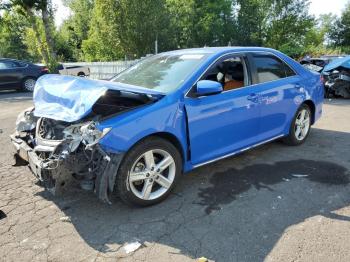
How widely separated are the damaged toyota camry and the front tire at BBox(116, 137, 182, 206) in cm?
1

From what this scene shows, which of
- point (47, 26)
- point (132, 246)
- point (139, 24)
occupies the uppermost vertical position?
point (139, 24)

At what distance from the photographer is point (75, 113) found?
138 inches

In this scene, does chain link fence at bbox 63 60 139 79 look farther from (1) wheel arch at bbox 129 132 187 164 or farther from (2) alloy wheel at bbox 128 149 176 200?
(2) alloy wheel at bbox 128 149 176 200

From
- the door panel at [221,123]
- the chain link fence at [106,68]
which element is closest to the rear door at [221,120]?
the door panel at [221,123]

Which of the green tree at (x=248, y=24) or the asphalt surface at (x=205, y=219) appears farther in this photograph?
the green tree at (x=248, y=24)

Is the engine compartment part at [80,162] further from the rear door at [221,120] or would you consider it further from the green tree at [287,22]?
the green tree at [287,22]

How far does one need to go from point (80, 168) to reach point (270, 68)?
3213 millimetres

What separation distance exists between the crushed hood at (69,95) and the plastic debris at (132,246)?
131 centimetres

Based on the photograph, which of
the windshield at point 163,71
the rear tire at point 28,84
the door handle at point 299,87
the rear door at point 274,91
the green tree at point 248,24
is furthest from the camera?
the green tree at point 248,24

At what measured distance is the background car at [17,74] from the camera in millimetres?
15078

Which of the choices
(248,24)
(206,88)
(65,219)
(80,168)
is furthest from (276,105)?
(248,24)

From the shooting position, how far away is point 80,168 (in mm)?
3383

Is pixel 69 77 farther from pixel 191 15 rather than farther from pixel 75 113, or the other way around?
pixel 191 15

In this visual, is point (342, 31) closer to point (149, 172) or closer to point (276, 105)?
point (276, 105)
